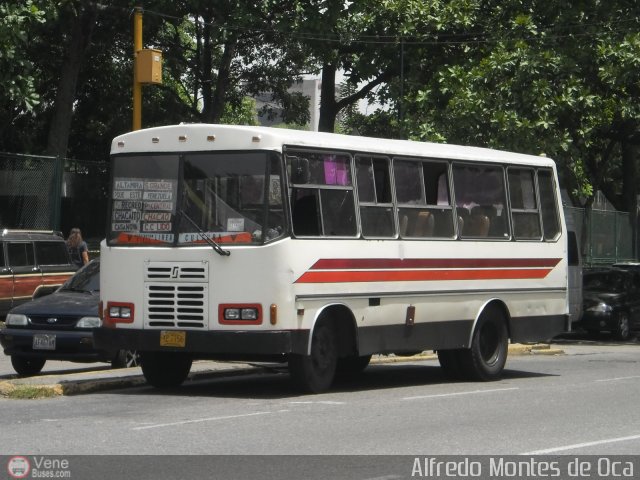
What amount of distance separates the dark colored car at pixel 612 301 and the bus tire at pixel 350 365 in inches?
569

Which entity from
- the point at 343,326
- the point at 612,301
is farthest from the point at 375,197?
the point at 612,301

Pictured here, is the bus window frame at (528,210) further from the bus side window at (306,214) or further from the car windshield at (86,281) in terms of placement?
the car windshield at (86,281)

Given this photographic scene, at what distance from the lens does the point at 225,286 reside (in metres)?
14.1

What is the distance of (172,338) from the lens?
46.7ft

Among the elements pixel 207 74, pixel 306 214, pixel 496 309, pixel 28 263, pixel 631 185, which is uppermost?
pixel 207 74

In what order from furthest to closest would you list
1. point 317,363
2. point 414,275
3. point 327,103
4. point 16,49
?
point 327,103 < point 16,49 < point 414,275 < point 317,363

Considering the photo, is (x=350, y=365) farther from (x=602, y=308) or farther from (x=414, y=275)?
(x=602, y=308)

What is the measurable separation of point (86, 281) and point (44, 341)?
1861 mm

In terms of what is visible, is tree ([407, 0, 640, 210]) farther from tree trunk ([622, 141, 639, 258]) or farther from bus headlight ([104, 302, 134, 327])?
bus headlight ([104, 302, 134, 327])

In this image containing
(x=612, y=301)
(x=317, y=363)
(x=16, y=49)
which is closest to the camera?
(x=317, y=363)

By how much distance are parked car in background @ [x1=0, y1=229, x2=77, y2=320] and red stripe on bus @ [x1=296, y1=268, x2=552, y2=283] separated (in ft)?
34.2

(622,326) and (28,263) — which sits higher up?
(28,263)

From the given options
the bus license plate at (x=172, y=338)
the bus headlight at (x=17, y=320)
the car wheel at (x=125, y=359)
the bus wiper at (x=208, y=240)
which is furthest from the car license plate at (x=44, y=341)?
the bus wiper at (x=208, y=240)

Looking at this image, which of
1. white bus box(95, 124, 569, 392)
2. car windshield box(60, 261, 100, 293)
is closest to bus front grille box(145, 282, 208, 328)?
white bus box(95, 124, 569, 392)
